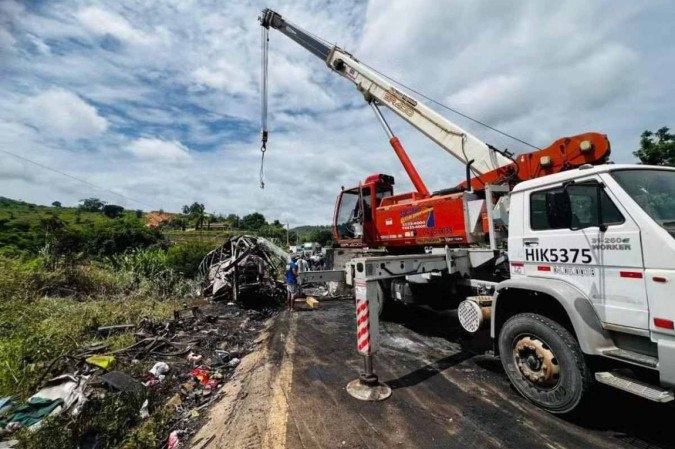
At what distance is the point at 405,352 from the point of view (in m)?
6.34

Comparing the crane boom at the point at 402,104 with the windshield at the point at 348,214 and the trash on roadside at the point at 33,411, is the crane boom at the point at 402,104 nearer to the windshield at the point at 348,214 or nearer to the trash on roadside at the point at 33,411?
the windshield at the point at 348,214

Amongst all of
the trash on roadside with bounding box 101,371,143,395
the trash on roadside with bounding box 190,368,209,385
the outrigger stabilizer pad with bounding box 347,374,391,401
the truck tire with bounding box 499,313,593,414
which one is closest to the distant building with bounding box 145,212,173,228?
the trash on roadside with bounding box 190,368,209,385

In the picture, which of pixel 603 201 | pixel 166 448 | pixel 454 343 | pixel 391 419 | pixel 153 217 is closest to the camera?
pixel 603 201

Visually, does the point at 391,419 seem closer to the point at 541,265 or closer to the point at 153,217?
the point at 541,265

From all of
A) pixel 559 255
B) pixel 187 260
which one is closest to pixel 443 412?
pixel 559 255

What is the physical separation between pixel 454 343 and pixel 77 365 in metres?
6.64

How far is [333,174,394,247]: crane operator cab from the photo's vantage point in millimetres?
8898

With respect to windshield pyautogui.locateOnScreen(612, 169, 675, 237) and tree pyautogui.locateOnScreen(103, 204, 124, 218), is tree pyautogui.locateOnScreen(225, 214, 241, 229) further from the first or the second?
windshield pyautogui.locateOnScreen(612, 169, 675, 237)

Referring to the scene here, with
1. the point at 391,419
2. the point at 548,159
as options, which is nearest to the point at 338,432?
the point at 391,419

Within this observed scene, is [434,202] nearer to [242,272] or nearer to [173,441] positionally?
[173,441]

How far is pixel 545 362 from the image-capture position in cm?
Answer: 395

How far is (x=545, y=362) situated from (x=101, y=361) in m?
6.61

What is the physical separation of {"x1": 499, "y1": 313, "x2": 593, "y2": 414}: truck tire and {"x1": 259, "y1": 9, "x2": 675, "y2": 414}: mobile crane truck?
0.01 metres

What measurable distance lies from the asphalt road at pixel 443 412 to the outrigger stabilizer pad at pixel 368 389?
0.10 metres
